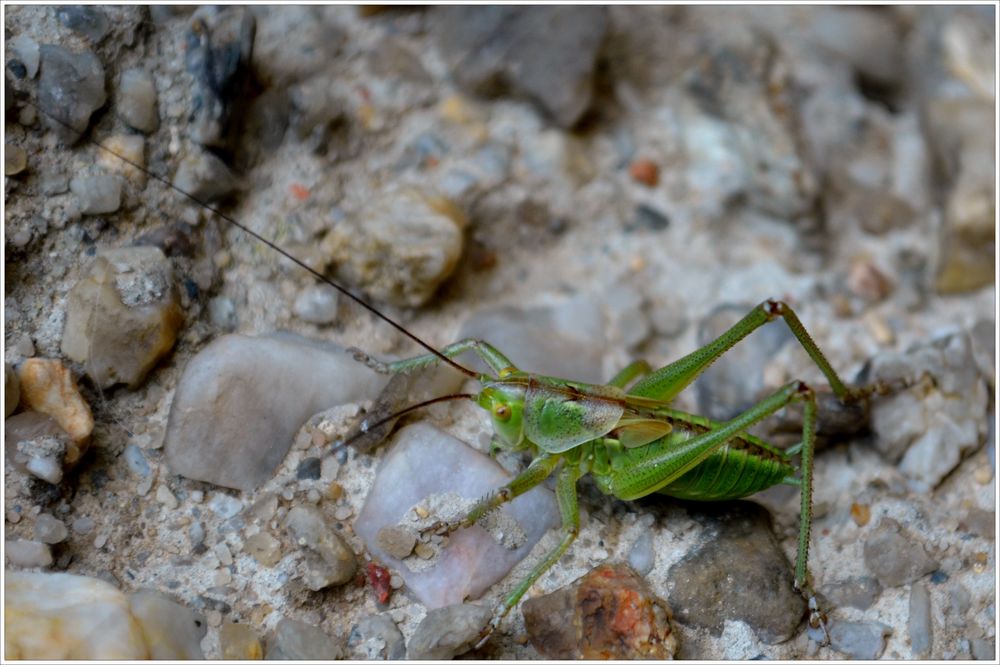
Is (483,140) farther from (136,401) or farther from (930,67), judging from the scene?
(930,67)

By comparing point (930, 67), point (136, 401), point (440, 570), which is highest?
point (930, 67)

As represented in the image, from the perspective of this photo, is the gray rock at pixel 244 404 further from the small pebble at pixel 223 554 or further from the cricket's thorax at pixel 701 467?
the cricket's thorax at pixel 701 467

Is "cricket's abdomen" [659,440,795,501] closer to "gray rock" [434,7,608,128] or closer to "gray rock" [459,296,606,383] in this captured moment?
"gray rock" [459,296,606,383]

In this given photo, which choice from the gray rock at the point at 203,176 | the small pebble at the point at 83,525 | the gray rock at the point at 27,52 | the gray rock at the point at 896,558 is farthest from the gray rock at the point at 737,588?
the gray rock at the point at 27,52

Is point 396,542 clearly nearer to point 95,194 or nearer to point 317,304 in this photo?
point 317,304

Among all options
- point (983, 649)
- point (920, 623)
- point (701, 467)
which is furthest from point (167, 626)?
point (983, 649)

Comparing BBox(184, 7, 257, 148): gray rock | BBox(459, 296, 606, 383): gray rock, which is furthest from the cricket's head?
BBox(184, 7, 257, 148): gray rock

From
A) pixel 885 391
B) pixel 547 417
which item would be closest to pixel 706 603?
pixel 547 417
